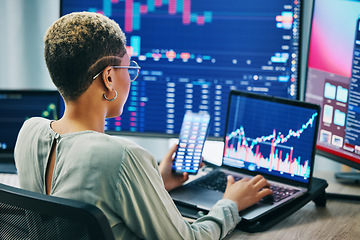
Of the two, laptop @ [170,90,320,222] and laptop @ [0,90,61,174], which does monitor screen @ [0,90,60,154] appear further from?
laptop @ [170,90,320,222]

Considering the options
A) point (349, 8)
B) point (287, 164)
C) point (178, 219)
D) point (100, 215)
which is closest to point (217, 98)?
point (287, 164)

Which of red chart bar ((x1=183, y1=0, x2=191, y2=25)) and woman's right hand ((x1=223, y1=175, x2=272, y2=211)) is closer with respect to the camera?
woman's right hand ((x1=223, y1=175, x2=272, y2=211))

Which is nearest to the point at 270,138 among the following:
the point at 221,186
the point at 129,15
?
the point at 221,186

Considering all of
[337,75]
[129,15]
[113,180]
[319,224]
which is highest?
[129,15]

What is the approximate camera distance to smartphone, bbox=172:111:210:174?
1.58 meters

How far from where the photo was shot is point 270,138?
154 cm

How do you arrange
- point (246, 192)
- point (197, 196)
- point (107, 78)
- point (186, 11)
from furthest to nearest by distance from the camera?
point (186, 11), point (197, 196), point (246, 192), point (107, 78)

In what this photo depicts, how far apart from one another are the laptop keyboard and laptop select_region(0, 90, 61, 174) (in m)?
0.55

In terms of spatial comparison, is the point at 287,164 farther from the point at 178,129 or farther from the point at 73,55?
the point at 73,55

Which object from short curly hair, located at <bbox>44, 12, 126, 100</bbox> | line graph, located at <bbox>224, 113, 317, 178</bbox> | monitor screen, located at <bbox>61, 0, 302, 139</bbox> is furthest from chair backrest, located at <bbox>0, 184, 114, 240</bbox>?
monitor screen, located at <bbox>61, 0, 302, 139</bbox>

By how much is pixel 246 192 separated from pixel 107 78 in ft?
1.67

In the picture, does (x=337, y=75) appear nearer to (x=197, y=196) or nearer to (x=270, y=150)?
(x=270, y=150)

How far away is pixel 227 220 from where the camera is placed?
1199 millimetres

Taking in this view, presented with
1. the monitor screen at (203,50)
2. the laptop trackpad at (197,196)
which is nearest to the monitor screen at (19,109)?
the monitor screen at (203,50)
